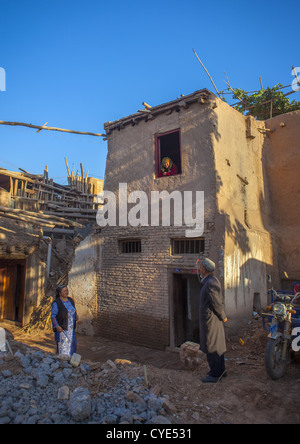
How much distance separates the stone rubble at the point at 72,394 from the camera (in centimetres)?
335

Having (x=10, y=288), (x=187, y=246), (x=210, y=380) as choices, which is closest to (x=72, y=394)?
(x=210, y=380)

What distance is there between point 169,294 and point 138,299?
102cm

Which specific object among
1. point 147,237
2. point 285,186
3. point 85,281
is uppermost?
point 285,186

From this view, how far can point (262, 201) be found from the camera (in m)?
9.13

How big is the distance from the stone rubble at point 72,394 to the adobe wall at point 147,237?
3189mm

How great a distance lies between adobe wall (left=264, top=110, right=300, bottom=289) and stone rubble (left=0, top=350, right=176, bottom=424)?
6340 millimetres

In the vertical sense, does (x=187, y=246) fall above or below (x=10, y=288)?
above

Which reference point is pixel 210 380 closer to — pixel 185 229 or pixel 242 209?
pixel 185 229

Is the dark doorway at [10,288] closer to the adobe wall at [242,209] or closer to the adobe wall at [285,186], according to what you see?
the adobe wall at [242,209]

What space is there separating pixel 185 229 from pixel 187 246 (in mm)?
463

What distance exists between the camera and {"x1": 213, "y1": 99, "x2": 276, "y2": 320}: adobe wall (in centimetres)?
706

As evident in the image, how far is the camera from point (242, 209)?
7992 millimetres

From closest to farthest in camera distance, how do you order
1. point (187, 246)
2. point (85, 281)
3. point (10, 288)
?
point (187, 246)
point (85, 281)
point (10, 288)
